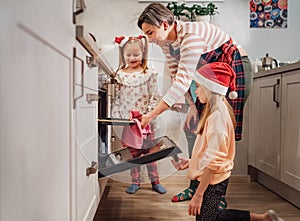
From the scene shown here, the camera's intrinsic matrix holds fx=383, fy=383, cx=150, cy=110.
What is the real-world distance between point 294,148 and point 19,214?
1.87m

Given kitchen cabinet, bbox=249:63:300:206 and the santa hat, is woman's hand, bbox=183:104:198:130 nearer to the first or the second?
the santa hat

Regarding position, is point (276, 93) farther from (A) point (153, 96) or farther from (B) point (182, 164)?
(A) point (153, 96)

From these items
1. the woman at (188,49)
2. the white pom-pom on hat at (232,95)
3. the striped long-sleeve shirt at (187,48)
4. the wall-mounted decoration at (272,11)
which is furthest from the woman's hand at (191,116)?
the wall-mounted decoration at (272,11)

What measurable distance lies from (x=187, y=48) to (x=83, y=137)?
979mm

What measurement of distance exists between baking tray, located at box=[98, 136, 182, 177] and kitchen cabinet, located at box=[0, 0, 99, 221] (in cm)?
40

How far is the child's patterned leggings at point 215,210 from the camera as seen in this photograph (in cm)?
162

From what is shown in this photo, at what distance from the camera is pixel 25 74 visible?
1.83 feet

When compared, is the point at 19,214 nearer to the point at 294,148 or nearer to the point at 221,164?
the point at 221,164

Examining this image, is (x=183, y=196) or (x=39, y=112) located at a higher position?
(x=39, y=112)

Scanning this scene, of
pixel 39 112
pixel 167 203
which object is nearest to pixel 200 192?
pixel 167 203

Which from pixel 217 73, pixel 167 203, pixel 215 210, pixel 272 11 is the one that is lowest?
pixel 167 203

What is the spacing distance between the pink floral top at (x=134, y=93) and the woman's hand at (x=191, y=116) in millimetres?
287

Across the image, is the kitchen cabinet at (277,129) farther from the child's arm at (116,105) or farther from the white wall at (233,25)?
the child's arm at (116,105)

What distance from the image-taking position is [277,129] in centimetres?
240
